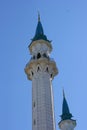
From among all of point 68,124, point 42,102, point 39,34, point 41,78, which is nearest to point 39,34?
point 39,34

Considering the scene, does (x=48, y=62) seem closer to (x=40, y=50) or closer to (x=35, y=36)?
(x=40, y=50)

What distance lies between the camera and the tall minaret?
34.1 m

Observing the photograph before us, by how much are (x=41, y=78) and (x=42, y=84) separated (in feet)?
3.74

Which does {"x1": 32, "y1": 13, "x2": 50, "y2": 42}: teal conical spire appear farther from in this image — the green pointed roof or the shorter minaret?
the shorter minaret

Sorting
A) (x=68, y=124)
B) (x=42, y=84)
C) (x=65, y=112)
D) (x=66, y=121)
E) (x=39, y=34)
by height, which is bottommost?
(x=68, y=124)

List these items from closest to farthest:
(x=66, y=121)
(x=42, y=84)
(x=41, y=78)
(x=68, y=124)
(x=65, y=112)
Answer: (x=42, y=84), (x=41, y=78), (x=68, y=124), (x=66, y=121), (x=65, y=112)

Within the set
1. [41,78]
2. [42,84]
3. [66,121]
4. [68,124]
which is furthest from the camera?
[66,121]

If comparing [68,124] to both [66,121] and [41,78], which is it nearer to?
[66,121]

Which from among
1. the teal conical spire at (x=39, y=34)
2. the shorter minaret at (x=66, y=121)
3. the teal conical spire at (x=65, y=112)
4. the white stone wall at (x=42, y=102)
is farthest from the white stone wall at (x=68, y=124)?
the teal conical spire at (x=39, y=34)

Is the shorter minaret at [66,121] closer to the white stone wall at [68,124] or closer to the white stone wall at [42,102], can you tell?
the white stone wall at [68,124]

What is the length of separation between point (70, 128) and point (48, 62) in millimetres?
10810

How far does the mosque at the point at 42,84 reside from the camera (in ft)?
112

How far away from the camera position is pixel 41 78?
1506 inches

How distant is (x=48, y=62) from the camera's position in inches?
1582
